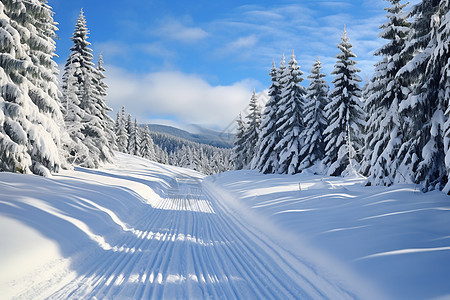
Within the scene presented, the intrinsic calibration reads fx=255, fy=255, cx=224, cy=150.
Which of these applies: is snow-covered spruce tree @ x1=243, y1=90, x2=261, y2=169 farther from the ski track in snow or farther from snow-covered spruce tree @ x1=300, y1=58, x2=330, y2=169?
the ski track in snow

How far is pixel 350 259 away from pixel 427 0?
946cm

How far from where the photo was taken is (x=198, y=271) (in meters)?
4.88

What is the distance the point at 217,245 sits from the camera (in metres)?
6.48

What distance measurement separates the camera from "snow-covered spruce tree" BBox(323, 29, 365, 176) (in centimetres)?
1994

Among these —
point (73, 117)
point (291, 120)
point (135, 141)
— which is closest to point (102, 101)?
point (73, 117)

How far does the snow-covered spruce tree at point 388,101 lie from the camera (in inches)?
496

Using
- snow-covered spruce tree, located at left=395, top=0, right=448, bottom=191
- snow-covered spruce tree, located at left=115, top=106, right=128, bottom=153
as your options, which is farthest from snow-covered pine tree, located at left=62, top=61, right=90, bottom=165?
snow-covered spruce tree, located at left=115, top=106, right=128, bottom=153

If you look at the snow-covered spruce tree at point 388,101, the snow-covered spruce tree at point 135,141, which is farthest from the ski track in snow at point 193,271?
the snow-covered spruce tree at point 135,141

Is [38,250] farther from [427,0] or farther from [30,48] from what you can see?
[427,0]

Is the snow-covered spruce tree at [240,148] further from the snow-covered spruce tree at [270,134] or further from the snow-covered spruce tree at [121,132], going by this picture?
the snow-covered spruce tree at [121,132]

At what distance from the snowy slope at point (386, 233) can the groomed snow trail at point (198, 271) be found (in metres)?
0.70

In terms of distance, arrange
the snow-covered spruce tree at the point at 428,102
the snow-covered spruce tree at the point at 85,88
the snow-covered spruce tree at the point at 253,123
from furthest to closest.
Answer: the snow-covered spruce tree at the point at 253,123, the snow-covered spruce tree at the point at 85,88, the snow-covered spruce tree at the point at 428,102

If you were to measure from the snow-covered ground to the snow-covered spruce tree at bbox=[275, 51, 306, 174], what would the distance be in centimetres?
1580

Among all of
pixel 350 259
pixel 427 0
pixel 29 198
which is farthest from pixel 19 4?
pixel 427 0
